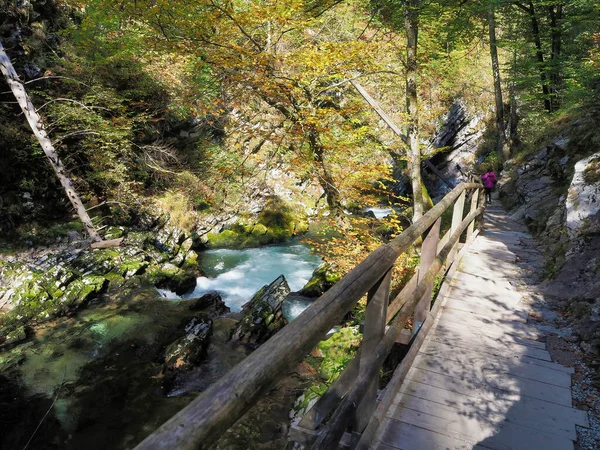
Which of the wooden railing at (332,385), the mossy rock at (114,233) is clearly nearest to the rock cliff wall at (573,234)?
the wooden railing at (332,385)

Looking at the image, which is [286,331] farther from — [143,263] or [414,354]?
[143,263]

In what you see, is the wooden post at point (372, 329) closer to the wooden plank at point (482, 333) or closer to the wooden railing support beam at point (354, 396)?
the wooden railing support beam at point (354, 396)

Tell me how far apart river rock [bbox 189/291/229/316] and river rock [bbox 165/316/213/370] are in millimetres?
1639

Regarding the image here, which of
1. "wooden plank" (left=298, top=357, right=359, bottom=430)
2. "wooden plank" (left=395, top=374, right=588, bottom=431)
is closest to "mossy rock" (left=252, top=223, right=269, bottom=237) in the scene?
"wooden plank" (left=395, top=374, right=588, bottom=431)

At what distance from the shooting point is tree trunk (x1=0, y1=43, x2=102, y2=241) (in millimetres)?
10617

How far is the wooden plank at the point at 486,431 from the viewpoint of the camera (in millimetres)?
2537

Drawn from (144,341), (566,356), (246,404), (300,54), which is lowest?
(144,341)

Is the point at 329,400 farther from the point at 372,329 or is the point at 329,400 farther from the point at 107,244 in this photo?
the point at 107,244

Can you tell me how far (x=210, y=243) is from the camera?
1723 centimetres

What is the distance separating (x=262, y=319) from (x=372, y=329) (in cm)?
789

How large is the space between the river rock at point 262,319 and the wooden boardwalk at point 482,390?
19.5 feet

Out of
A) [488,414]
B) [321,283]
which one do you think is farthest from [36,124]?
[488,414]

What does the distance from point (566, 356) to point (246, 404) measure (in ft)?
12.4

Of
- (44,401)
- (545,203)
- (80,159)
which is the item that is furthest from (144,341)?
(545,203)
